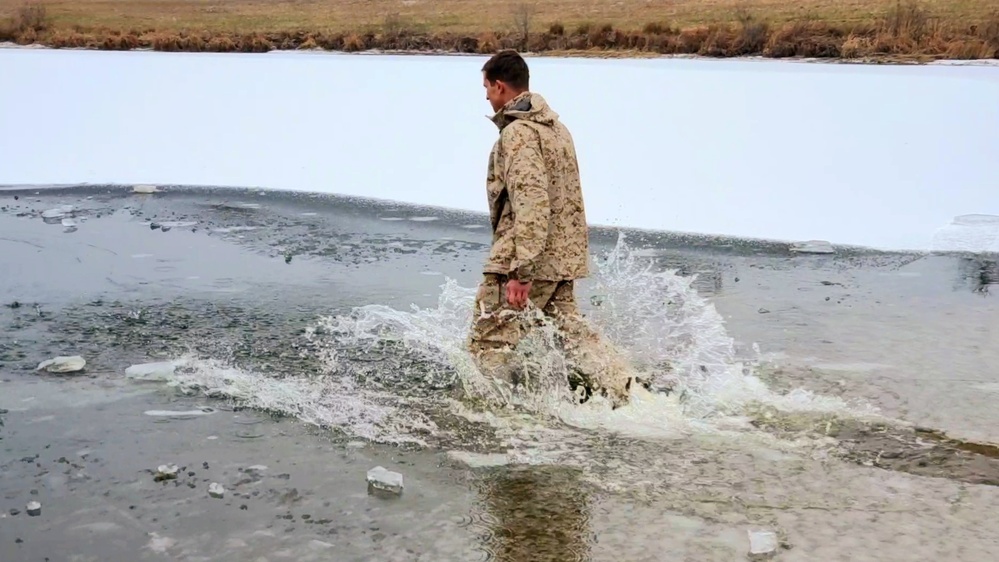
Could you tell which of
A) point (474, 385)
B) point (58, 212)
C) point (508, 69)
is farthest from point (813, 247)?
point (58, 212)

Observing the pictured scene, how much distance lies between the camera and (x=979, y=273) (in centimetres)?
824

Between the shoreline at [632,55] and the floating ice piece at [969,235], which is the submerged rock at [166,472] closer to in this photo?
the floating ice piece at [969,235]

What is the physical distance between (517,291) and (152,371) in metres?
2.10

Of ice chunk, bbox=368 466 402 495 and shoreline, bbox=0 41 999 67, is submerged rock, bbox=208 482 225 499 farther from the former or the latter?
shoreline, bbox=0 41 999 67

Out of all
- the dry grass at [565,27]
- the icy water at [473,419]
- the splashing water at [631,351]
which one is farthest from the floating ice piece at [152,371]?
the dry grass at [565,27]

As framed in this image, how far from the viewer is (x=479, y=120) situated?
1628 cm

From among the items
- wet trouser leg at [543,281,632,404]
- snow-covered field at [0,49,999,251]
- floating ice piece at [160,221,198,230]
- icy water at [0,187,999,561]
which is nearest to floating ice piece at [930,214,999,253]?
snow-covered field at [0,49,999,251]

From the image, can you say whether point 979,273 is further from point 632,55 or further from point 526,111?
point 632,55

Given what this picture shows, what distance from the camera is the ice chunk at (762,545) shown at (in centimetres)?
369

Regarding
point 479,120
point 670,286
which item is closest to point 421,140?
point 479,120

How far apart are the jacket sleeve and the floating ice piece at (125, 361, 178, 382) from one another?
206 cm

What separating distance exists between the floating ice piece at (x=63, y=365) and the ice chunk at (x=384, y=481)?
2261 mm

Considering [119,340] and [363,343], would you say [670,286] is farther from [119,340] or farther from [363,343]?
[119,340]

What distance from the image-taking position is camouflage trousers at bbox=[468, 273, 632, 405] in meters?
5.00
